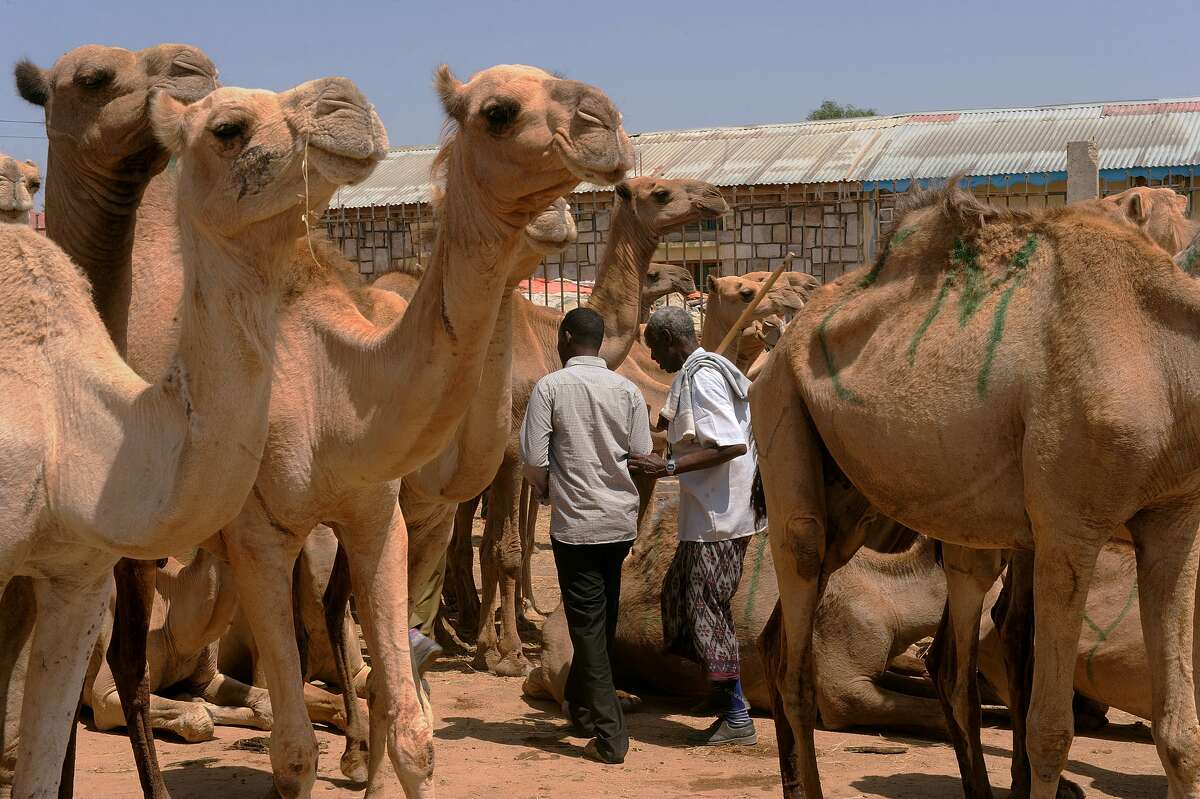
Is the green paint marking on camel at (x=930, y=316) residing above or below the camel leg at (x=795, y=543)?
above

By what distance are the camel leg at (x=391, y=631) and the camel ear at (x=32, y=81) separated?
2098 millimetres

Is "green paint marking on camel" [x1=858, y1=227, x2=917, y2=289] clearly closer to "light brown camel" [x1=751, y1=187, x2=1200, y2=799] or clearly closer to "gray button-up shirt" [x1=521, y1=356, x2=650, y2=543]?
"light brown camel" [x1=751, y1=187, x2=1200, y2=799]

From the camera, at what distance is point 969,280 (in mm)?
5398

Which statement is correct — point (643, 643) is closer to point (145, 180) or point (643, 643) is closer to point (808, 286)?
point (145, 180)

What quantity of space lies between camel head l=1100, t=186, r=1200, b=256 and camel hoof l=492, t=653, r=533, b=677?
14.8 ft

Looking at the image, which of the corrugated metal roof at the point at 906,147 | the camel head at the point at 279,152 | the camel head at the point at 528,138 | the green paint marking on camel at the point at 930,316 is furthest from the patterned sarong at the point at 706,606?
the corrugated metal roof at the point at 906,147

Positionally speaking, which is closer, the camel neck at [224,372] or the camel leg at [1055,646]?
the camel neck at [224,372]

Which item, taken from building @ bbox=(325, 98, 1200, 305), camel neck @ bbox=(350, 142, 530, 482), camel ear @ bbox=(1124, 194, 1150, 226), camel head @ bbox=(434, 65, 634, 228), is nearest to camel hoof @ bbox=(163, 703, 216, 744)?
camel neck @ bbox=(350, 142, 530, 482)

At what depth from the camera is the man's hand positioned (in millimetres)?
6980

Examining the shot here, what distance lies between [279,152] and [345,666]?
317 centimetres

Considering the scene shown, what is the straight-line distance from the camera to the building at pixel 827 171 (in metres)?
16.0

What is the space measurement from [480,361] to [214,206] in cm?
106

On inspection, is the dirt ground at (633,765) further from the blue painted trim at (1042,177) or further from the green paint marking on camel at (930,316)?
the blue painted trim at (1042,177)

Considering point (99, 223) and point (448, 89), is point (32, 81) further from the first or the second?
point (448, 89)
